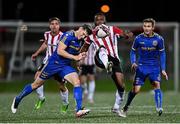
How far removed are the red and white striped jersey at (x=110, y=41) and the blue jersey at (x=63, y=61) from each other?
1.00 meters

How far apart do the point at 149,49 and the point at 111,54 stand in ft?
2.76

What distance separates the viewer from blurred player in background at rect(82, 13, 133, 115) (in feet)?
48.8

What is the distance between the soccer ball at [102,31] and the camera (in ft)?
49.2

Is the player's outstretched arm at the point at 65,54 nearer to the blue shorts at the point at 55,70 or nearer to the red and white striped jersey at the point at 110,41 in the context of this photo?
the blue shorts at the point at 55,70

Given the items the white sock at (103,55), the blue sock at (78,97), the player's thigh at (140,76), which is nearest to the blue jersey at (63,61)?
the blue sock at (78,97)

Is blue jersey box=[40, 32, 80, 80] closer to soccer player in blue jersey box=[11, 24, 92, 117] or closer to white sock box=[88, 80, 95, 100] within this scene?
soccer player in blue jersey box=[11, 24, 92, 117]

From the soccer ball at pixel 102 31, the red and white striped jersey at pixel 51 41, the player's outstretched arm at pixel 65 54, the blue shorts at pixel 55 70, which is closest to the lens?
the player's outstretched arm at pixel 65 54

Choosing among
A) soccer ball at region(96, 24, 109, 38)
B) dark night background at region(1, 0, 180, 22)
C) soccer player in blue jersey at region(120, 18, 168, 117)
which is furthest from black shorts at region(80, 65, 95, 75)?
dark night background at region(1, 0, 180, 22)

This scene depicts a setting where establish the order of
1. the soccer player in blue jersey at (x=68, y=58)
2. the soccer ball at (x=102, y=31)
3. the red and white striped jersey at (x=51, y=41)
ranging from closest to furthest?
the soccer player in blue jersey at (x=68, y=58) < the soccer ball at (x=102, y=31) < the red and white striped jersey at (x=51, y=41)

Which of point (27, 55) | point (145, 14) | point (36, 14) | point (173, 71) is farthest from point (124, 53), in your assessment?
point (36, 14)

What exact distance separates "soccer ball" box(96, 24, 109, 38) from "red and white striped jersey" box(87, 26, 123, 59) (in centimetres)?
9

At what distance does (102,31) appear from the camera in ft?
49.2

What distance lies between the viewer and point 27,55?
28.2 m

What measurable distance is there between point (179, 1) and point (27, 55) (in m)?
14.8
